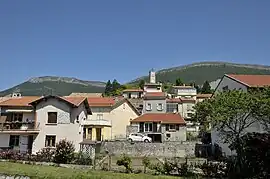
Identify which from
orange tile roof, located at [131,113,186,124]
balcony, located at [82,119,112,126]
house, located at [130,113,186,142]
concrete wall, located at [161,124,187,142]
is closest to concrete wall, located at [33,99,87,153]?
balcony, located at [82,119,112,126]

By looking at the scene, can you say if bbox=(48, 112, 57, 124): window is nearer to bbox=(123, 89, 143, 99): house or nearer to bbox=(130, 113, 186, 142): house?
bbox=(130, 113, 186, 142): house

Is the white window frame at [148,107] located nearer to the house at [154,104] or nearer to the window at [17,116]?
the house at [154,104]

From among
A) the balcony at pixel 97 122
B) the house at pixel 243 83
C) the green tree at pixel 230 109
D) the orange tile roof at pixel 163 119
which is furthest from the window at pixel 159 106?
the green tree at pixel 230 109

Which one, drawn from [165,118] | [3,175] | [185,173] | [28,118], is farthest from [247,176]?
[165,118]

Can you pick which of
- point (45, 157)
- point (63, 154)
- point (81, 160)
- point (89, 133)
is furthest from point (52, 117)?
point (81, 160)

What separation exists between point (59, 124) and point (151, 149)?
41.7 ft

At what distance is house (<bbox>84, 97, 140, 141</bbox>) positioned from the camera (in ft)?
175

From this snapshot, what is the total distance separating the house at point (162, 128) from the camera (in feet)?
172

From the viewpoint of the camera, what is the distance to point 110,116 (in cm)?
5784

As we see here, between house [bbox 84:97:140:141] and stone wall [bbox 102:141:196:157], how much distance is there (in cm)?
1020

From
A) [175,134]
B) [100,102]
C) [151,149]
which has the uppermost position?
[100,102]

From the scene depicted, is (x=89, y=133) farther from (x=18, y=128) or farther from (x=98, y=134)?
(x=18, y=128)

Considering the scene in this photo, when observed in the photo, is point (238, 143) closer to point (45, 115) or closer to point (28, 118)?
point (45, 115)

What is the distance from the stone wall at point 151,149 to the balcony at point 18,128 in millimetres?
9884
